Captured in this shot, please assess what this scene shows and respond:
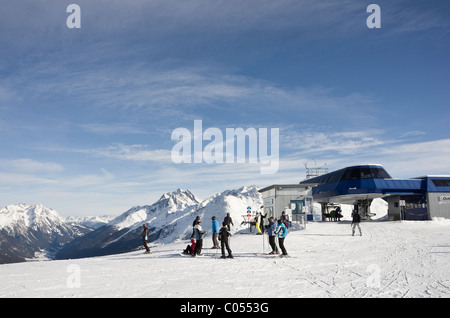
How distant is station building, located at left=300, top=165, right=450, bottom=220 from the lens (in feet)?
141

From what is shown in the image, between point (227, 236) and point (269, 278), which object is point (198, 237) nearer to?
point (227, 236)

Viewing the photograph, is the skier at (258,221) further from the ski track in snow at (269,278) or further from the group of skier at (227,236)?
the ski track in snow at (269,278)

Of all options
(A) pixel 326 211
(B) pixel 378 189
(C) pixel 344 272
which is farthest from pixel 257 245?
(A) pixel 326 211

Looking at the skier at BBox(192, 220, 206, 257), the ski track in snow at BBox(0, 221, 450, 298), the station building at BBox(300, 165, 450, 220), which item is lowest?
the ski track in snow at BBox(0, 221, 450, 298)

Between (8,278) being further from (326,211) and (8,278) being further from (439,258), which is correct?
(326,211)

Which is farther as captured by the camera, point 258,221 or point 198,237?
point 258,221

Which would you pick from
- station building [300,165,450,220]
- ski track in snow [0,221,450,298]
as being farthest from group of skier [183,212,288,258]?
station building [300,165,450,220]

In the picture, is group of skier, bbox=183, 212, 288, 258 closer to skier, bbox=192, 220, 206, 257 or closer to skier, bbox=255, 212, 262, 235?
skier, bbox=192, 220, 206, 257

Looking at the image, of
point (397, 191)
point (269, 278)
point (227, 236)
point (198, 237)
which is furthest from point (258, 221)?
point (397, 191)

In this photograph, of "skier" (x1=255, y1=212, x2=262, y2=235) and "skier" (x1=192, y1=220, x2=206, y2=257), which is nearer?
"skier" (x1=192, y1=220, x2=206, y2=257)

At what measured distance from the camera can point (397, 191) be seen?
44594 mm

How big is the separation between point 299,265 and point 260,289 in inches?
202

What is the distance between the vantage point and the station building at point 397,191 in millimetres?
42906

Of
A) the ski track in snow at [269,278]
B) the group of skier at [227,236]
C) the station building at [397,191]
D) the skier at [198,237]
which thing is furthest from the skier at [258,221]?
the station building at [397,191]
